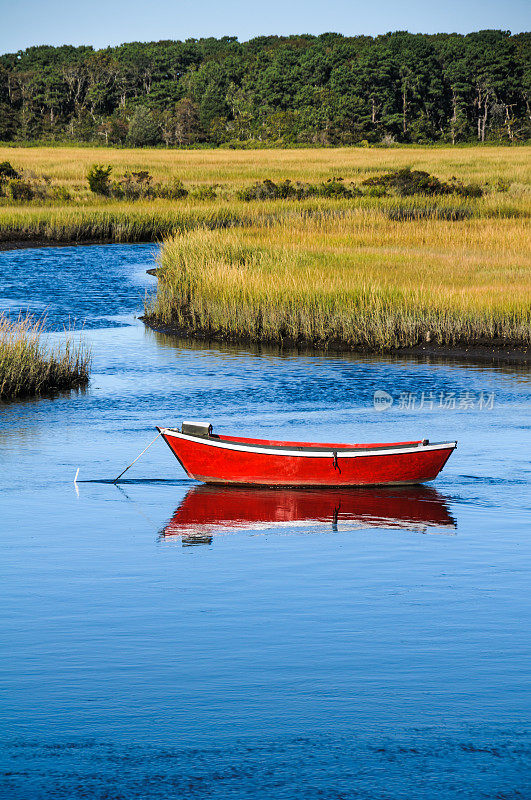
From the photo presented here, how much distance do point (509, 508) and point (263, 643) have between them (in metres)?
5.20

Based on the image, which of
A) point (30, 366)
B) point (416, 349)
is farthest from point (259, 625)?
point (416, 349)

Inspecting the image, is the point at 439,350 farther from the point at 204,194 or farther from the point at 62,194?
the point at 62,194

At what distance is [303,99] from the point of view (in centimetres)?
14112

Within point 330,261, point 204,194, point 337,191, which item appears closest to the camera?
point 330,261

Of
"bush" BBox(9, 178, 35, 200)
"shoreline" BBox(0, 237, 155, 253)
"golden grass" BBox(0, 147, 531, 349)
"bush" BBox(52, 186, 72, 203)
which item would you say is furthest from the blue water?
"bush" BBox(9, 178, 35, 200)

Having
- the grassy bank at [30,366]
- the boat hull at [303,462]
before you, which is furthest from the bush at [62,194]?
the boat hull at [303,462]

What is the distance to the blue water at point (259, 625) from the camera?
6793 mm

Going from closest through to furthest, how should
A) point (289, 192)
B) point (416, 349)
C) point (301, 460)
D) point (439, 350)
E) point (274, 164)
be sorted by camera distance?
point (301, 460) < point (439, 350) < point (416, 349) < point (289, 192) < point (274, 164)

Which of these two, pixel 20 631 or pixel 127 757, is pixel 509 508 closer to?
pixel 20 631

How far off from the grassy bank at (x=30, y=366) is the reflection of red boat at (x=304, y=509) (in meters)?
6.54

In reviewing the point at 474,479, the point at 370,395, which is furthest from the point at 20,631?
the point at 370,395

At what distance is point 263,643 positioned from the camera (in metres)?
8.72

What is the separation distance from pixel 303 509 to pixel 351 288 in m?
14.2

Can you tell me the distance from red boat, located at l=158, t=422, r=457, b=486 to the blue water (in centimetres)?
34
